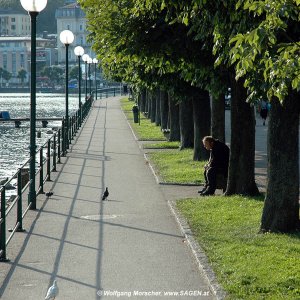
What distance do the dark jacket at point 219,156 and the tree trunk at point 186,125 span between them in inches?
484

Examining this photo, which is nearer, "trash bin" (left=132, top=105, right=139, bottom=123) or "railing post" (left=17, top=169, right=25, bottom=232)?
"railing post" (left=17, top=169, right=25, bottom=232)

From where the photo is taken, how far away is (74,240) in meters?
14.2

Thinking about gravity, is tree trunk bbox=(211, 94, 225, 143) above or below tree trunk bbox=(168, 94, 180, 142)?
above

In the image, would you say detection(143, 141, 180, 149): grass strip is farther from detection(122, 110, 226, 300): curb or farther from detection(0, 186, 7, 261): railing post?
detection(0, 186, 7, 261): railing post

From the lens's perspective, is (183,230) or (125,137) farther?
(125,137)

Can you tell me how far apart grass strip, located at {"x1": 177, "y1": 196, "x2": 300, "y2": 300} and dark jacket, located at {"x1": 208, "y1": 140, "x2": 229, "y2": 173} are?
6.35 ft

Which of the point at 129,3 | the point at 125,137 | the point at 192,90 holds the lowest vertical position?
the point at 125,137

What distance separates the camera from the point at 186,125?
105 feet

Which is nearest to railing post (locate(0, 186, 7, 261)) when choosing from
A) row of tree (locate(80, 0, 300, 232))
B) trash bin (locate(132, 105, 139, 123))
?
row of tree (locate(80, 0, 300, 232))

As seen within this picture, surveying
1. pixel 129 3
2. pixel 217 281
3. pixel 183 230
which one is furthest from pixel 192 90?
pixel 217 281

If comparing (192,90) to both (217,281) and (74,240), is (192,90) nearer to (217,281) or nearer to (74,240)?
(74,240)

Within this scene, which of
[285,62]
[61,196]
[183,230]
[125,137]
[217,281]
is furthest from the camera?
[125,137]

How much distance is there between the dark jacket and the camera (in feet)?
64.2

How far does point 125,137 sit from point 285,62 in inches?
1348
